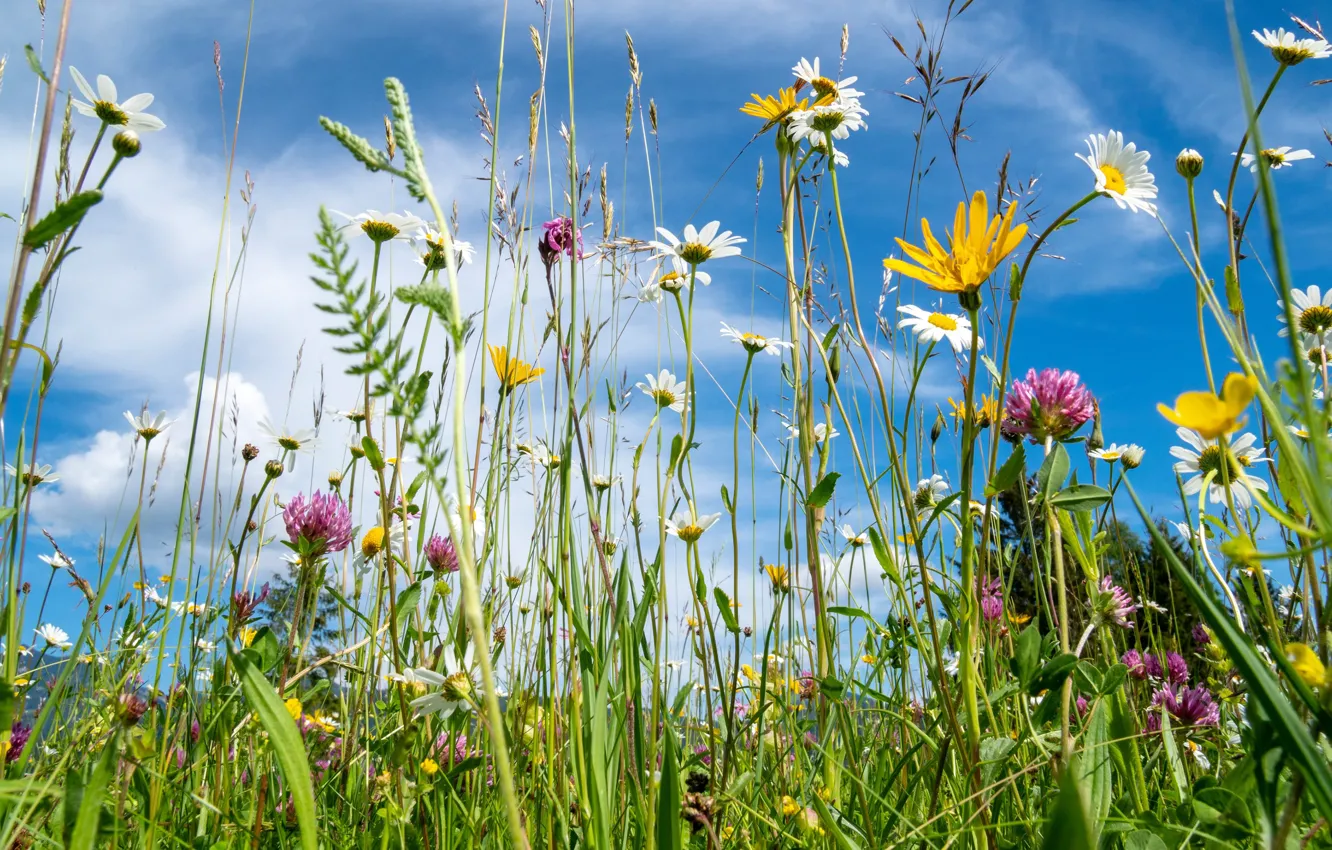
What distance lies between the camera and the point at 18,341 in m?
0.58

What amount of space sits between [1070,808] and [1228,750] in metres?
1.25

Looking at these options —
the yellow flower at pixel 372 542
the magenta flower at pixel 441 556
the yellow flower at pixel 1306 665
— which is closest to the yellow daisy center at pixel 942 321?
the yellow flower at pixel 1306 665

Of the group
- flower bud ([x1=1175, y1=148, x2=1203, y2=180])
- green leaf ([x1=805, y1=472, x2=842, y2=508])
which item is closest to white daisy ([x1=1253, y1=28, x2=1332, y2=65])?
flower bud ([x1=1175, y1=148, x2=1203, y2=180])

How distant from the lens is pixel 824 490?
3.12ft

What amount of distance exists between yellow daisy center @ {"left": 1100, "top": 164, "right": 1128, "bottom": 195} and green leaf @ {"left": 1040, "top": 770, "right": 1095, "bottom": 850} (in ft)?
2.47

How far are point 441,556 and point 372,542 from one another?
16 cm

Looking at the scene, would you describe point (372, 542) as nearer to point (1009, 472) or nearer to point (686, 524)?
point (686, 524)

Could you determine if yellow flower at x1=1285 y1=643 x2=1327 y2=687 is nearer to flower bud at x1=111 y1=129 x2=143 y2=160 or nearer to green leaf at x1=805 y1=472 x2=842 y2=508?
green leaf at x1=805 y1=472 x2=842 y2=508

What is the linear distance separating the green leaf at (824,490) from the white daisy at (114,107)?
88 centimetres

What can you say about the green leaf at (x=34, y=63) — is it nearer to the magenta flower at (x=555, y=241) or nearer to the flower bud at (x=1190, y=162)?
the magenta flower at (x=555, y=241)

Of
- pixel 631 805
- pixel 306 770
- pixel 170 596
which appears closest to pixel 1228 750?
pixel 631 805

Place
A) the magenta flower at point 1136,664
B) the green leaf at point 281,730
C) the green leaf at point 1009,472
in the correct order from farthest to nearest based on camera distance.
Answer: the magenta flower at point 1136,664, the green leaf at point 1009,472, the green leaf at point 281,730

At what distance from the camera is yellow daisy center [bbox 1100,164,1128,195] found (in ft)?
2.92

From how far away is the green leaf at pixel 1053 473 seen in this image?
0.78m
